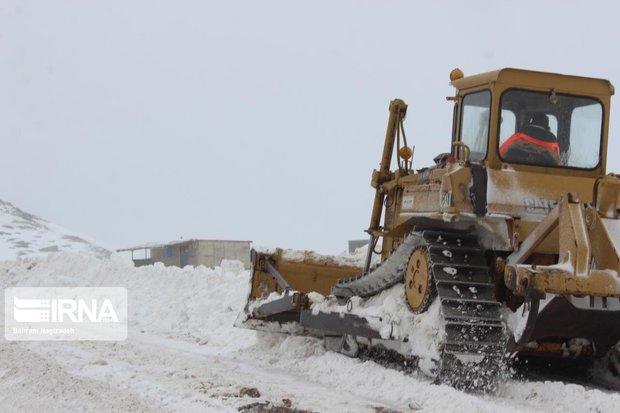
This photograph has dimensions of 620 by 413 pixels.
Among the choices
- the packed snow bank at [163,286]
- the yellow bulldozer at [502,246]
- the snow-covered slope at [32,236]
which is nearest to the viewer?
the yellow bulldozer at [502,246]

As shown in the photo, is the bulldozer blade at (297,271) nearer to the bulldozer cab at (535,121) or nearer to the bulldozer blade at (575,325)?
the bulldozer cab at (535,121)

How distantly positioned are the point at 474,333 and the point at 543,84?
225 centimetres

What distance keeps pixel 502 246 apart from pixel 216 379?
252 centimetres

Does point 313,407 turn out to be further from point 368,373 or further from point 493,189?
point 493,189

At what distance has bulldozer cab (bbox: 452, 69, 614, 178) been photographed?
7.40 m

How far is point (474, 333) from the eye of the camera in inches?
264

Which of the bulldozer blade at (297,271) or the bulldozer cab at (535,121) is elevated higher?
the bulldozer cab at (535,121)

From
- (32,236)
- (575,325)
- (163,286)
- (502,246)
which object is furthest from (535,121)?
(32,236)

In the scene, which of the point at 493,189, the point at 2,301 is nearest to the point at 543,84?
the point at 493,189

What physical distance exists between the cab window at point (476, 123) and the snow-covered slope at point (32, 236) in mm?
23865

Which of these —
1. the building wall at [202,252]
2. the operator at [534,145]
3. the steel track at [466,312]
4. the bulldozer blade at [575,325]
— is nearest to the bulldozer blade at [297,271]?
the steel track at [466,312]

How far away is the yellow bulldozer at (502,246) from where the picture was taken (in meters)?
6.45

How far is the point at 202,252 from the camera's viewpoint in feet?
90.1

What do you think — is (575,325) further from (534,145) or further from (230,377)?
(230,377)
